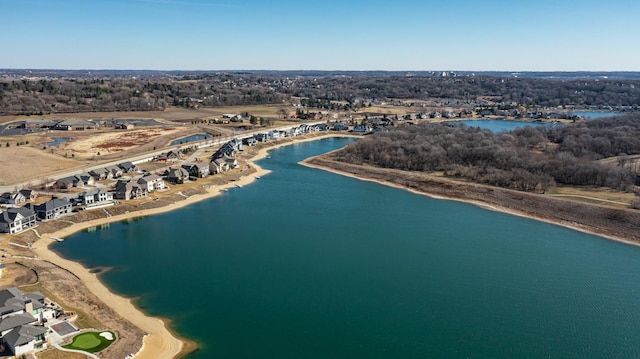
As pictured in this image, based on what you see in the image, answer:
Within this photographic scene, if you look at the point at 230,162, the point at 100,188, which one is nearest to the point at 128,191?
the point at 100,188

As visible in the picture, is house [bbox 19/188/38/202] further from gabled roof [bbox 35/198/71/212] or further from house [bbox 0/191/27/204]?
gabled roof [bbox 35/198/71/212]

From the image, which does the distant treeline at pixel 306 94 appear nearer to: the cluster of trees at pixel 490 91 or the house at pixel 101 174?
the cluster of trees at pixel 490 91

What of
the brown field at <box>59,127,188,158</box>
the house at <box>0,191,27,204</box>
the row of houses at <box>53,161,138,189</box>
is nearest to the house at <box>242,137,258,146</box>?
the brown field at <box>59,127,188,158</box>

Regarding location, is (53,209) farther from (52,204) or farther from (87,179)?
(87,179)

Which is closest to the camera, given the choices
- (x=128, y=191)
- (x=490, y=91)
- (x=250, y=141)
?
(x=128, y=191)

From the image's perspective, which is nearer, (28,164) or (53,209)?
(53,209)

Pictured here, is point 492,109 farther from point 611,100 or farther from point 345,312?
point 345,312
